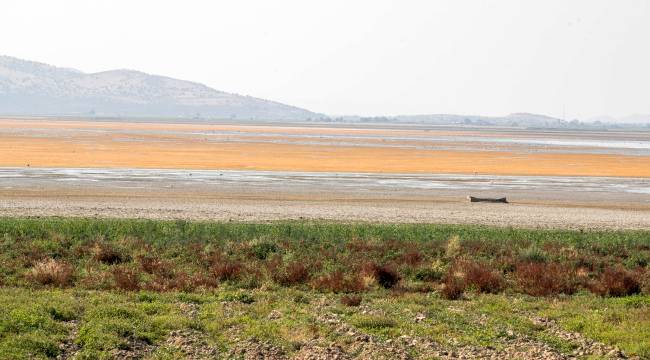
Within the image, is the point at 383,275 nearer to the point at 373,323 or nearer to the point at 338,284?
the point at 338,284

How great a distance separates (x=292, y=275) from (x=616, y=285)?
23.7ft

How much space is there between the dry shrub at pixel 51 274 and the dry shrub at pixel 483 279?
345 inches

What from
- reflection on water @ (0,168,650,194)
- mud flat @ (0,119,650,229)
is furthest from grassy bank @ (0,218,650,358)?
reflection on water @ (0,168,650,194)

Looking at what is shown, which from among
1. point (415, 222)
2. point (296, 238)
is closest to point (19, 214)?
point (296, 238)

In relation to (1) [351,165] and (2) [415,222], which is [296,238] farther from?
(1) [351,165]

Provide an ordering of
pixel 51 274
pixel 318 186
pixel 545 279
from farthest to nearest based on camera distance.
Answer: pixel 318 186
pixel 545 279
pixel 51 274

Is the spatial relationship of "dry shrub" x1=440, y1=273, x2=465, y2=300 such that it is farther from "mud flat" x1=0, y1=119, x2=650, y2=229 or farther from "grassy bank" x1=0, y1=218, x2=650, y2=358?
"mud flat" x1=0, y1=119, x2=650, y2=229

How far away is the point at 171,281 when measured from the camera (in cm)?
2031

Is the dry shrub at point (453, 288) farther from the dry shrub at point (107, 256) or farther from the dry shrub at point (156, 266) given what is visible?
the dry shrub at point (107, 256)

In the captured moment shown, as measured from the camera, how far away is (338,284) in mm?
20469

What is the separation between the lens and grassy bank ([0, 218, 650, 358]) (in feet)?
48.8

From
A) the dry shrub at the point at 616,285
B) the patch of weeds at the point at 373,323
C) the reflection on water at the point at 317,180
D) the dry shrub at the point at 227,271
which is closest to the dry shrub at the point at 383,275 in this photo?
the dry shrub at the point at 227,271

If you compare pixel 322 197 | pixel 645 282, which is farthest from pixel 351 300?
pixel 322 197

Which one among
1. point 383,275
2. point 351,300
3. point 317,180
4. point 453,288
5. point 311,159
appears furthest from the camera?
point 311,159
